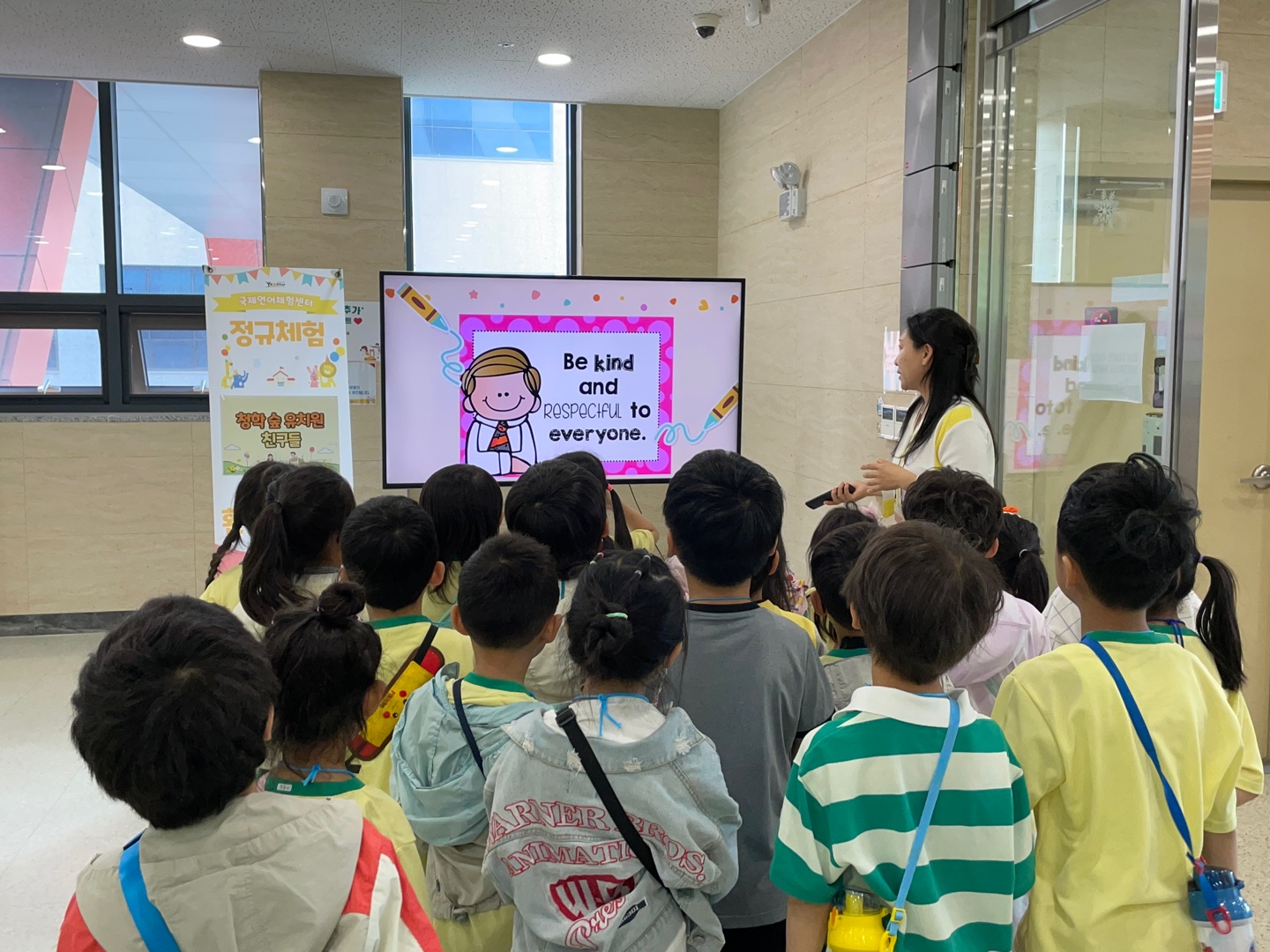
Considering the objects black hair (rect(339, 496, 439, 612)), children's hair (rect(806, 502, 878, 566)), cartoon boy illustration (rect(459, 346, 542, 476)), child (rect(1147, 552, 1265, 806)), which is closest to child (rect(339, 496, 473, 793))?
black hair (rect(339, 496, 439, 612))

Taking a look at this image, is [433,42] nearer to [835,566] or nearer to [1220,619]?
[835,566]

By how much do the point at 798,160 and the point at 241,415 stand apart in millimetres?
2666

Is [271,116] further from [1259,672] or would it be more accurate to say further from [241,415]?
[1259,672]

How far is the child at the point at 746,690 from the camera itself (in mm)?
1480

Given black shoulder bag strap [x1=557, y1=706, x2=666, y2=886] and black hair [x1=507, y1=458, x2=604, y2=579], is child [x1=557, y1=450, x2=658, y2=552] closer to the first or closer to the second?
black hair [x1=507, y1=458, x2=604, y2=579]

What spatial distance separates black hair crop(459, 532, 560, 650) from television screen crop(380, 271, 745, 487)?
2.16m

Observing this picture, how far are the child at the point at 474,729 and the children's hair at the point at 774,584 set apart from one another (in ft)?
1.35

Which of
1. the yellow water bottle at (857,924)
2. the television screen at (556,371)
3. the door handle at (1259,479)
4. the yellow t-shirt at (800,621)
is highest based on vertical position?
the television screen at (556,371)

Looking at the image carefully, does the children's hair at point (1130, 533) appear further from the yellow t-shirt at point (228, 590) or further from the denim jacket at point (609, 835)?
the yellow t-shirt at point (228, 590)

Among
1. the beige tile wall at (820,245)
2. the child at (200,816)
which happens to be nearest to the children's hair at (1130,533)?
the child at (200,816)

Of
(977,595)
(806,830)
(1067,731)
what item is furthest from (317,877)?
(1067,731)

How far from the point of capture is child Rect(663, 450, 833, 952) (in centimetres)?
148

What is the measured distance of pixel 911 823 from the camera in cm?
112

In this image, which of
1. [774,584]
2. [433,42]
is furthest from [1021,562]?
[433,42]
